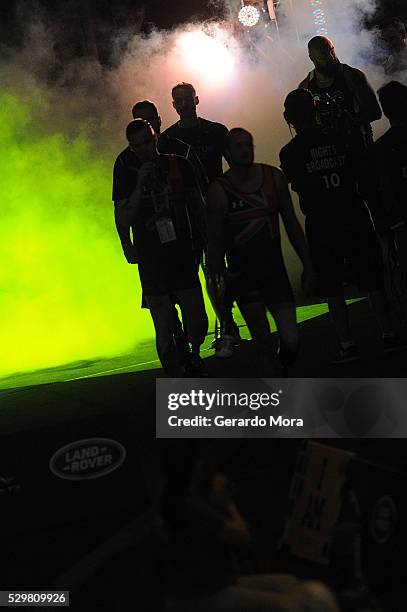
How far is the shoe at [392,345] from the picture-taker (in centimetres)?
602

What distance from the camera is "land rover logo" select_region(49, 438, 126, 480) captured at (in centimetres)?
426

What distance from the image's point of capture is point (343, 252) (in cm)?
627

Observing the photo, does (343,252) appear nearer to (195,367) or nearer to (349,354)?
(349,354)

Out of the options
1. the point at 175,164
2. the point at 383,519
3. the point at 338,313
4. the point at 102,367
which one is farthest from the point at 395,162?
the point at 383,519

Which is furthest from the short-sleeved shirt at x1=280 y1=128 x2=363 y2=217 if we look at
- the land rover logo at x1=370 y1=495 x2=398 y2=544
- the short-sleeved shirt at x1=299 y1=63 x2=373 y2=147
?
the land rover logo at x1=370 y1=495 x2=398 y2=544

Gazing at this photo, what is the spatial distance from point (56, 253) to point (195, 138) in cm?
348

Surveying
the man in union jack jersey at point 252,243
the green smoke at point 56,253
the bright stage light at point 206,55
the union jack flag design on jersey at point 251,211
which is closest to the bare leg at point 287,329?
the man in union jack jersey at point 252,243

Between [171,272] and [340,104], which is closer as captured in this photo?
[171,272]

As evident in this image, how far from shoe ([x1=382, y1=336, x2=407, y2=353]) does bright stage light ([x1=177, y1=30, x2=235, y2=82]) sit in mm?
7281

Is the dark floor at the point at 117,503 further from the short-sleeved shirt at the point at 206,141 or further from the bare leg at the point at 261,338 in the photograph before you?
the short-sleeved shirt at the point at 206,141

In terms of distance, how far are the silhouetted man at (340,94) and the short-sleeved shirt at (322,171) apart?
0.17m

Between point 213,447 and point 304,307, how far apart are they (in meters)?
5.81

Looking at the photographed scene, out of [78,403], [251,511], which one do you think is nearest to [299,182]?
[78,403]

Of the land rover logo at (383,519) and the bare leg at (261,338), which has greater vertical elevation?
the bare leg at (261,338)
